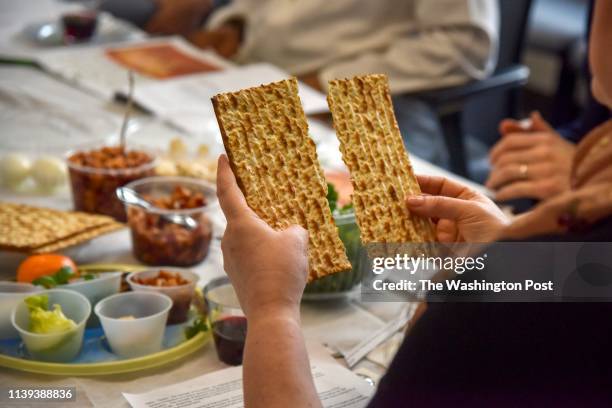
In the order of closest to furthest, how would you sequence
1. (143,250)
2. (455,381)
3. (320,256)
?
(455,381), (320,256), (143,250)

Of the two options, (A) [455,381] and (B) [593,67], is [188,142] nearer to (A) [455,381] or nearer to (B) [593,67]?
(B) [593,67]

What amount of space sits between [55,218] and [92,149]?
0.84ft

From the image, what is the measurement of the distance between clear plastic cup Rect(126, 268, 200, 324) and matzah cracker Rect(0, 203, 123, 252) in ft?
0.64

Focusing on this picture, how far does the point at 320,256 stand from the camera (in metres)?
0.98

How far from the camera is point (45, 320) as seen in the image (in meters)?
1.11

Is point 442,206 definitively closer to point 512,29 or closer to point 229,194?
point 229,194

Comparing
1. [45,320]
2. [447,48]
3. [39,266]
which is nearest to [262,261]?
[45,320]

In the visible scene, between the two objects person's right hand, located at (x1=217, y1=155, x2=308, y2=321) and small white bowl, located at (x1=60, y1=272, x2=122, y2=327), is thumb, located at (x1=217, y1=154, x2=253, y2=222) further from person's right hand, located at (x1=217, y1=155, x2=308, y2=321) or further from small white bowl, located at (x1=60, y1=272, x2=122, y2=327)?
small white bowl, located at (x1=60, y1=272, x2=122, y2=327)

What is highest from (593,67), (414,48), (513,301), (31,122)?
(593,67)

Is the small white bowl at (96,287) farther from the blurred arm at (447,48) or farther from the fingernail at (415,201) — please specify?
the blurred arm at (447,48)

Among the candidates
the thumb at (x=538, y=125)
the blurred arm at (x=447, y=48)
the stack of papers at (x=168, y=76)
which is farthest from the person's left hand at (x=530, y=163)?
the blurred arm at (x=447, y=48)

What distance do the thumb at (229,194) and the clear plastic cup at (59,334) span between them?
0.33 m

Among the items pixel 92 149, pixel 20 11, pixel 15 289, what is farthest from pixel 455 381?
pixel 20 11

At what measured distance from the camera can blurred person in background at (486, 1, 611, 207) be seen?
6.03ft
